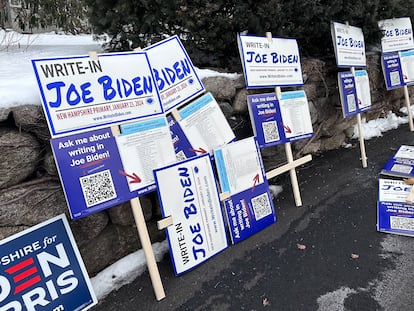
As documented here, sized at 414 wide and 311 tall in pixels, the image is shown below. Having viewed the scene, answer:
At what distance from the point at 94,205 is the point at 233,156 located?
47.9 inches

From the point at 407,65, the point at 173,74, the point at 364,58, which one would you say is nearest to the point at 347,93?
the point at 364,58

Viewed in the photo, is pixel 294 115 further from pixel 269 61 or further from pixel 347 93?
pixel 347 93

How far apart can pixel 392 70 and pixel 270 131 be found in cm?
317

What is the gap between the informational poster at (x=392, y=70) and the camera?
17.0ft

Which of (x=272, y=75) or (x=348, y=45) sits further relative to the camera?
(x=348, y=45)

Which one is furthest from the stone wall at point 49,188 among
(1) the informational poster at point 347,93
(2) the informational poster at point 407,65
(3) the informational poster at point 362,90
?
(2) the informational poster at point 407,65

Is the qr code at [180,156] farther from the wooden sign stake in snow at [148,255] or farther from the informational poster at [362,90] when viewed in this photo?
the informational poster at [362,90]

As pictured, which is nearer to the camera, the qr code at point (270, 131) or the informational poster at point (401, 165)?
the qr code at point (270, 131)

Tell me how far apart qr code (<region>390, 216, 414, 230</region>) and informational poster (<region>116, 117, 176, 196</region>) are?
1.94 m

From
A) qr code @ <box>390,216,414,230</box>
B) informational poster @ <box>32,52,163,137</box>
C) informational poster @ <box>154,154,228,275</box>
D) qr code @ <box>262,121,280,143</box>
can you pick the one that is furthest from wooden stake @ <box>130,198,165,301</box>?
qr code @ <box>390,216,414,230</box>

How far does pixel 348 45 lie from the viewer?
4176 mm

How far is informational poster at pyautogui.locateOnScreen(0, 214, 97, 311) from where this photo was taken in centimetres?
190

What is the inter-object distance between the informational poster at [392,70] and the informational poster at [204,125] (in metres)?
3.53

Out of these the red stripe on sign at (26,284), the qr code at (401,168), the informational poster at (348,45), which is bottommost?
the qr code at (401,168)
